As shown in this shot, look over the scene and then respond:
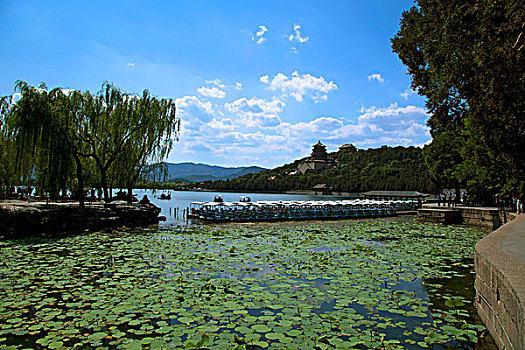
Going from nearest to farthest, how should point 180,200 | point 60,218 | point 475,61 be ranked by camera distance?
point 475,61 → point 60,218 → point 180,200

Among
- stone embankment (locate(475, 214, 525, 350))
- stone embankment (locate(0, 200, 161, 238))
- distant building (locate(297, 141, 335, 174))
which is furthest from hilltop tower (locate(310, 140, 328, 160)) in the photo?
stone embankment (locate(475, 214, 525, 350))

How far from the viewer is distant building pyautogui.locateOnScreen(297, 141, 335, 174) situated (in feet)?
456

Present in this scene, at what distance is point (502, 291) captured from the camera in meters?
3.66

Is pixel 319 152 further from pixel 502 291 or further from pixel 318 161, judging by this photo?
pixel 502 291

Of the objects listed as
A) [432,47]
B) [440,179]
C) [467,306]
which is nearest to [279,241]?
[467,306]

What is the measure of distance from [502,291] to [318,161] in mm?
137610

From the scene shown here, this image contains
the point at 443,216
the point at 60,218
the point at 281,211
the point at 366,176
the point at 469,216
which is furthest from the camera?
the point at 366,176

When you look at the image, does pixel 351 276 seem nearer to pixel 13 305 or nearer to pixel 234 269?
pixel 234 269

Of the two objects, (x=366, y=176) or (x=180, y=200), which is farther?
(x=366, y=176)

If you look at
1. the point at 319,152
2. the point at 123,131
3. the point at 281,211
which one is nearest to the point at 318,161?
the point at 319,152

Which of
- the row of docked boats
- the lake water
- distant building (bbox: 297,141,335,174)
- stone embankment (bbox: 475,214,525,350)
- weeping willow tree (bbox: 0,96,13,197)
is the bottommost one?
the lake water

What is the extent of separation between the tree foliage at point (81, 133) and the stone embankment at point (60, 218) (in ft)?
3.94

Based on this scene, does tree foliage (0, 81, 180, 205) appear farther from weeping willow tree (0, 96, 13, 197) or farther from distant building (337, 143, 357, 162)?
distant building (337, 143, 357, 162)

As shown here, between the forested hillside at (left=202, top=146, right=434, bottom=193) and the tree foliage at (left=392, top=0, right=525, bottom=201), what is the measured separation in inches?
2390
